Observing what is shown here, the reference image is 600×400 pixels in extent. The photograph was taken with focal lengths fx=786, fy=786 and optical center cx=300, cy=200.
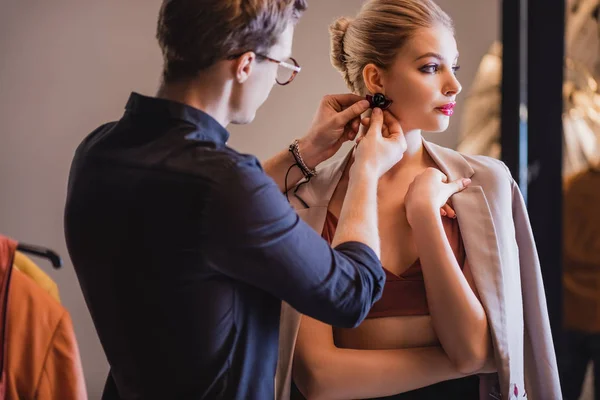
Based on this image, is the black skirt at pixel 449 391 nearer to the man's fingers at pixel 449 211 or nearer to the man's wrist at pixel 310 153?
the man's fingers at pixel 449 211

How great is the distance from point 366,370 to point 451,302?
20cm

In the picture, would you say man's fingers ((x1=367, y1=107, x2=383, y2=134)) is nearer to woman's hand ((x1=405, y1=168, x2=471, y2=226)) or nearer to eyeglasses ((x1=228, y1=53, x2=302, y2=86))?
woman's hand ((x1=405, y1=168, x2=471, y2=226))

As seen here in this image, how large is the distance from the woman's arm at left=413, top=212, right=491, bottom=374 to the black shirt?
0.23 metres

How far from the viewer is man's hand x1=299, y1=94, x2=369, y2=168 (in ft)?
5.23

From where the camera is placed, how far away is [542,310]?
5.28ft

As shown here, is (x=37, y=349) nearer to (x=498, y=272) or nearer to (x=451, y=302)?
(x=451, y=302)

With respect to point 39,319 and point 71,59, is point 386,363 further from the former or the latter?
point 71,59

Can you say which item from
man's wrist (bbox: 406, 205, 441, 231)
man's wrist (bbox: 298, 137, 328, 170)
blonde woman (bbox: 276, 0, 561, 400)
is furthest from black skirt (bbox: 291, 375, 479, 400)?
man's wrist (bbox: 298, 137, 328, 170)

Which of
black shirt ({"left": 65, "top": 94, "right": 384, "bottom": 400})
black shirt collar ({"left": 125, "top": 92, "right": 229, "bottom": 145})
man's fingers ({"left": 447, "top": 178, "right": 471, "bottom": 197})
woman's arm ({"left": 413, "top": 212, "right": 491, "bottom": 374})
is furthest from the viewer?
man's fingers ({"left": 447, "top": 178, "right": 471, "bottom": 197})

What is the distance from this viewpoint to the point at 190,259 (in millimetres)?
1154

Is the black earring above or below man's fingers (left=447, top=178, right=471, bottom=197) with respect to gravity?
above

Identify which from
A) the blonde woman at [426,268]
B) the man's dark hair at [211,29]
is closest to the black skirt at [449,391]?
the blonde woman at [426,268]

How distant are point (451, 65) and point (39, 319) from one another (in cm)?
96

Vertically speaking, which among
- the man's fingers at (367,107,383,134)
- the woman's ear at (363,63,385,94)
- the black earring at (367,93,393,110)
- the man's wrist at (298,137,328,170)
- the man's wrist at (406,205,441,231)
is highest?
the woman's ear at (363,63,385,94)
